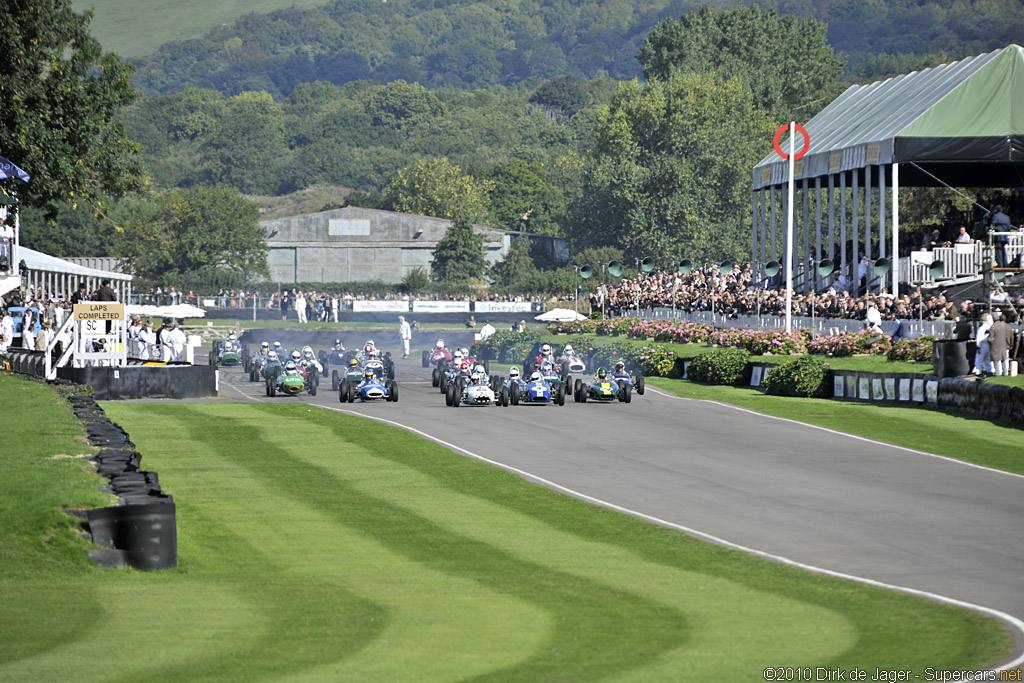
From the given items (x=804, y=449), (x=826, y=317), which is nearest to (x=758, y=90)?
(x=826, y=317)

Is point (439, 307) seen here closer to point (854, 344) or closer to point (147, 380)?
point (854, 344)

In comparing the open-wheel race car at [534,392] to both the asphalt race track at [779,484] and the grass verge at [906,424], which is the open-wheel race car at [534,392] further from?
the grass verge at [906,424]

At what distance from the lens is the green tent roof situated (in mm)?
52844

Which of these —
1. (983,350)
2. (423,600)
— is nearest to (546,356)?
(983,350)

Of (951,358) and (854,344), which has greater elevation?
(854,344)

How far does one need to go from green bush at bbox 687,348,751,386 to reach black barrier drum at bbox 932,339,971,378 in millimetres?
8604

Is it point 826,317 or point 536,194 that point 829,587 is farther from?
point 536,194

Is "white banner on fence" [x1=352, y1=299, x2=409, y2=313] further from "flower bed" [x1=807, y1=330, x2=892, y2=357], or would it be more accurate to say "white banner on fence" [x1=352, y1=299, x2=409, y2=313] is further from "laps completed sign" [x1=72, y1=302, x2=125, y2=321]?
"laps completed sign" [x1=72, y1=302, x2=125, y2=321]

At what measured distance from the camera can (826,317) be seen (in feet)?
162

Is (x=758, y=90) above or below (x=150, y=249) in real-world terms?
above

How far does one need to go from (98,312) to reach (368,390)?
7.39 metres

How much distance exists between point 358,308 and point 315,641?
282 feet

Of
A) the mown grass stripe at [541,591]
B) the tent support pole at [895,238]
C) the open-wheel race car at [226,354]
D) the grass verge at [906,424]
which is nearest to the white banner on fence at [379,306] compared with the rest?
the open-wheel race car at [226,354]

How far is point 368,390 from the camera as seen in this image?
38188mm
